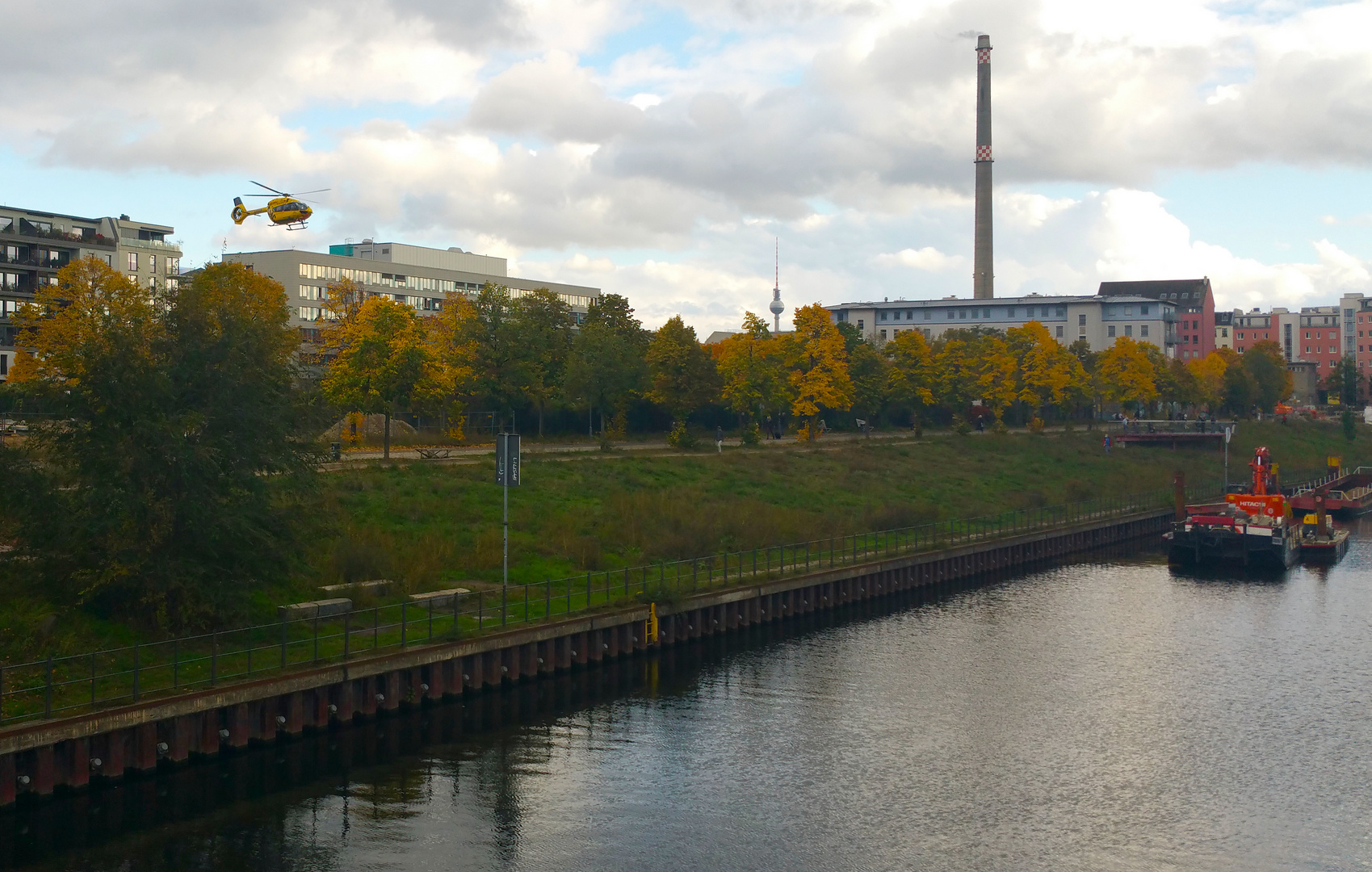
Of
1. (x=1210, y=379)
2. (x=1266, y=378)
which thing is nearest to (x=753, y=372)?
(x=1210, y=379)

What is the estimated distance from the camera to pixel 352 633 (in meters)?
35.1

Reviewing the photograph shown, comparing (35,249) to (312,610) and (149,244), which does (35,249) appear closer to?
(149,244)

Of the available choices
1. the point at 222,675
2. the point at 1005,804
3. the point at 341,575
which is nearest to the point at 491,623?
the point at 341,575

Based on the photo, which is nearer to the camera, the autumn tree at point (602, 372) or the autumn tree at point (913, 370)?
the autumn tree at point (602, 372)

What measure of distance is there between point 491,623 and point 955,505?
45.4m

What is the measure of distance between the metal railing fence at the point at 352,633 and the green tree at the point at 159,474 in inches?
66.7

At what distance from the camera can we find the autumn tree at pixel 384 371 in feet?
227

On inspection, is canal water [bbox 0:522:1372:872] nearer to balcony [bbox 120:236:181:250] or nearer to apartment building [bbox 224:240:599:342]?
apartment building [bbox 224:240:599:342]

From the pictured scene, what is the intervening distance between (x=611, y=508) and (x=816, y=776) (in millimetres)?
29084

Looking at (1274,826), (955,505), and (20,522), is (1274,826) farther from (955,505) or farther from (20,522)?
(955,505)

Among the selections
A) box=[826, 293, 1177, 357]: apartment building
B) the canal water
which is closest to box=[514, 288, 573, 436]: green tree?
the canal water

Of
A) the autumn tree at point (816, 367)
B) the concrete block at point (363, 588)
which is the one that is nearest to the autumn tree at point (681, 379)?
the autumn tree at point (816, 367)

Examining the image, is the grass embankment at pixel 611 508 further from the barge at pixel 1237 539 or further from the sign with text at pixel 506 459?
the barge at pixel 1237 539

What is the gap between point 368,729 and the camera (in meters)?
32.9
